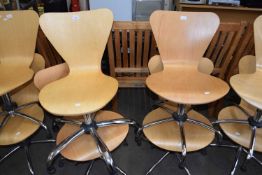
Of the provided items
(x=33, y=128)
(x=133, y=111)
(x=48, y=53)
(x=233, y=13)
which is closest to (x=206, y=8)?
(x=233, y=13)

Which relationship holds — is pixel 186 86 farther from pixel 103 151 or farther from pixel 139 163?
pixel 139 163

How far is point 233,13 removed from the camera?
290 cm

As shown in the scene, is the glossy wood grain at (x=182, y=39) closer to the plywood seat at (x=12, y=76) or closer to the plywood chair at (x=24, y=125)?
the plywood seat at (x=12, y=76)

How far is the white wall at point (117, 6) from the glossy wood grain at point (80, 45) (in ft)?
4.34

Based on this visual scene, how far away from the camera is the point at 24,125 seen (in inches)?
60.3

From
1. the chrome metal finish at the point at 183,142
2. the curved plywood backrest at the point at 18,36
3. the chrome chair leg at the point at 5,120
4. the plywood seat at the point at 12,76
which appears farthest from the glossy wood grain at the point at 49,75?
the chrome metal finish at the point at 183,142

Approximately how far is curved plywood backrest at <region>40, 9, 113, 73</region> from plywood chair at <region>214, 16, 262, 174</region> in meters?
0.93

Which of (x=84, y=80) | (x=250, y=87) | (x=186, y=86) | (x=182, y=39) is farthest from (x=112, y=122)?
(x=250, y=87)

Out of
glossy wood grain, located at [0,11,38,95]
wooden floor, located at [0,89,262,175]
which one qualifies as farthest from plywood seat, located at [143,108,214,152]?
glossy wood grain, located at [0,11,38,95]

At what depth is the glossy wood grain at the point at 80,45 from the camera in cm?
128

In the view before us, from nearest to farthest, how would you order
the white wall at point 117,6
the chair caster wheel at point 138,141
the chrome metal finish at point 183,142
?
the chrome metal finish at point 183,142 < the chair caster wheel at point 138,141 < the white wall at point 117,6

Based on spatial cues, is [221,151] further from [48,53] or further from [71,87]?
[48,53]

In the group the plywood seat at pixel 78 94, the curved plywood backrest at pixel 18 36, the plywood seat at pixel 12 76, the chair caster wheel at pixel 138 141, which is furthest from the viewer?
the chair caster wheel at pixel 138 141

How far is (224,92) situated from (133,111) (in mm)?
1094
